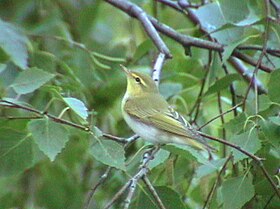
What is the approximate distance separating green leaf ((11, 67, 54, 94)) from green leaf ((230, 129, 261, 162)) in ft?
1.83

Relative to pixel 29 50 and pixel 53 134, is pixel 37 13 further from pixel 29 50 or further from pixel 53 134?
pixel 53 134

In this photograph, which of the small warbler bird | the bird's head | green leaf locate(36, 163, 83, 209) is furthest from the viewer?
green leaf locate(36, 163, 83, 209)

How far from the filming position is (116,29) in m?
5.49

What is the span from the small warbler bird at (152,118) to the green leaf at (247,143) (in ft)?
0.75

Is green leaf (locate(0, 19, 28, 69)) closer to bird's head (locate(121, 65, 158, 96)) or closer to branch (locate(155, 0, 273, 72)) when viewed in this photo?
bird's head (locate(121, 65, 158, 96))

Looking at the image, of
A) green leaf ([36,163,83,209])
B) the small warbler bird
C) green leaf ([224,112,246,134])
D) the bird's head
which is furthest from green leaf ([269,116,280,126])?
green leaf ([36,163,83,209])

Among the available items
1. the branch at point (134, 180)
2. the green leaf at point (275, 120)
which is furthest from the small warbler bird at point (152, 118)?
the green leaf at point (275, 120)

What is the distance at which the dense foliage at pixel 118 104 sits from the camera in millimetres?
2516

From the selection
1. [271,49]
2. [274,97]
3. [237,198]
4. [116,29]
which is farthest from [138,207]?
[116,29]

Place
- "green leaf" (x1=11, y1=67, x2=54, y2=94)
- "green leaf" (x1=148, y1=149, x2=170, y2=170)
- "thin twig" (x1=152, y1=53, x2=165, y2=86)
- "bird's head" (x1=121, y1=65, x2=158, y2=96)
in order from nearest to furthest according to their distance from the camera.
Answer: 1. "green leaf" (x1=11, y1=67, x2=54, y2=94)
2. "green leaf" (x1=148, y1=149, x2=170, y2=170)
3. "thin twig" (x1=152, y1=53, x2=165, y2=86)
4. "bird's head" (x1=121, y1=65, x2=158, y2=96)

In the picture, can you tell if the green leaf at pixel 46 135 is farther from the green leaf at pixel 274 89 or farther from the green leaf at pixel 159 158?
the green leaf at pixel 274 89

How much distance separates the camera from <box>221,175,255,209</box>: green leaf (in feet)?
8.43

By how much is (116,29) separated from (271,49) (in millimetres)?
2360

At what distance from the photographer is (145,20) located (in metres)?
3.40
